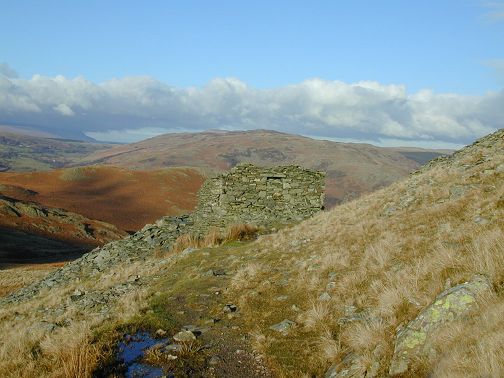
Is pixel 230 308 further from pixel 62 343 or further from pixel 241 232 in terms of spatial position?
pixel 241 232

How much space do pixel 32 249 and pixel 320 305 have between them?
4277cm

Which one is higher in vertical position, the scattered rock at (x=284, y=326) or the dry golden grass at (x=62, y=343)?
the scattered rock at (x=284, y=326)

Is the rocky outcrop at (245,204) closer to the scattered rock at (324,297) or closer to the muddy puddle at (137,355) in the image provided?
the scattered rock at (324,297)

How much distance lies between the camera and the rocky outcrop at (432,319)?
510cm

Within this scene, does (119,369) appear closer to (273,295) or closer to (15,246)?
(273,295)

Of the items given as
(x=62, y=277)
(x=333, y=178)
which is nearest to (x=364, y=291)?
(x=62, y=277)

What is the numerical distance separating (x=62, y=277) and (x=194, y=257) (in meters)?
8.95

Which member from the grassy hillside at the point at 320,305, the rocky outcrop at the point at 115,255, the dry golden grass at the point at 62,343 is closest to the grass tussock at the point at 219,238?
the rocky outcrop at the point at 115,255

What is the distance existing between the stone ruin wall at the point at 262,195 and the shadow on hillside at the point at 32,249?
23754mm

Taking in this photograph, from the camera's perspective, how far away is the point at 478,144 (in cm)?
2162

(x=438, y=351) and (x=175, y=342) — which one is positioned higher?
(x=438, y=351)

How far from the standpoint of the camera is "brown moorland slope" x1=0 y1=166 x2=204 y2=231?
64.2 m

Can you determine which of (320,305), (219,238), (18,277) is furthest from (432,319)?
(18,277)

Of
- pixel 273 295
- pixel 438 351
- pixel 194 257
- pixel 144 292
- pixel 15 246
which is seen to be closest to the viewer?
pixel 438 351
